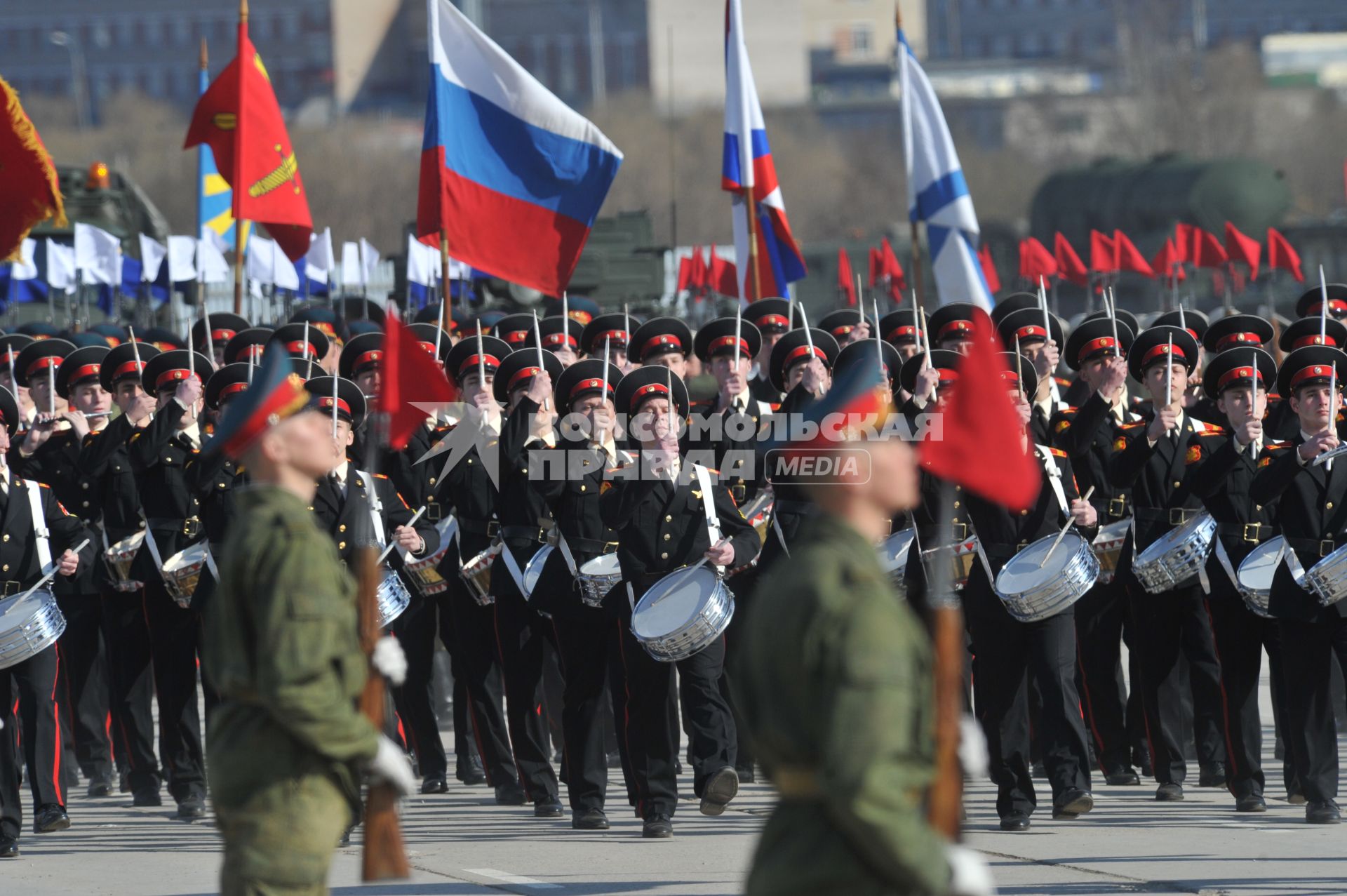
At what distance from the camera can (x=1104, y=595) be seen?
34.5ft

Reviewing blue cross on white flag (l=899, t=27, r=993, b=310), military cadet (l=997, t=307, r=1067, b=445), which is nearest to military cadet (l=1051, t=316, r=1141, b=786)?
military cadet (l=997, t=307, r=1067, b=445)

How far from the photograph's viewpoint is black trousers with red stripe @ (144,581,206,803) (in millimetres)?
10602

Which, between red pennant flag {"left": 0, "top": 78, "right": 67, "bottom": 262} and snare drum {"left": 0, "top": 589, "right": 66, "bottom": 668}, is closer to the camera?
snare drum {"left": 0, "top": 589, "right": 66, "bottom": 668}

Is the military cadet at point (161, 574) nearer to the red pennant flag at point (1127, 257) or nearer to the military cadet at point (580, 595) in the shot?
the military cadet at point (580, 595)

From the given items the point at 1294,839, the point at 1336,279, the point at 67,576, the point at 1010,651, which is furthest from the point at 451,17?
the point at 1336,279

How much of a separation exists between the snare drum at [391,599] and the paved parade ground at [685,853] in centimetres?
89

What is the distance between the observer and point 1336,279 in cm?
3192

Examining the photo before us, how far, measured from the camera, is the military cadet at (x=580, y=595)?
1005 centimetres

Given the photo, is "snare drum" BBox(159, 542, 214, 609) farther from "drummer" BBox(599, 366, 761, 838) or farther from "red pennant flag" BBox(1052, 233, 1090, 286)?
"red pennant flag" BBox(1052, 233, 1090, 286)

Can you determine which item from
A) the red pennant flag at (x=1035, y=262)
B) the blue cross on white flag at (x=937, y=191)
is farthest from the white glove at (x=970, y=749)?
the red pennant flag at (x=1035, y=262)

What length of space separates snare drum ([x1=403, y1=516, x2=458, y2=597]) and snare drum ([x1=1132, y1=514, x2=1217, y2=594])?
9.80ft

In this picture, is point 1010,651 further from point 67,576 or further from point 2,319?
point 2,319

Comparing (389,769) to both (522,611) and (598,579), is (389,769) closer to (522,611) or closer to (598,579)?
(598,579)

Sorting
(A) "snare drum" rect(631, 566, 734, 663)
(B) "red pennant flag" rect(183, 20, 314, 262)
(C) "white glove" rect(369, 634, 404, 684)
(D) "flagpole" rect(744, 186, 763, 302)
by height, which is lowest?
(C) "white glove" rect(369, 634, 404, 684)
